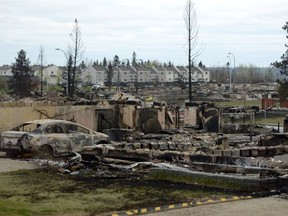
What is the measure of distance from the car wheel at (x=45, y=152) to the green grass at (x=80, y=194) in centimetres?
346

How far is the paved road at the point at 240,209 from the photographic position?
8.48 m

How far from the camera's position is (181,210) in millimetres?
8703

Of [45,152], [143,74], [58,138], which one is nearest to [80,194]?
[45,152]

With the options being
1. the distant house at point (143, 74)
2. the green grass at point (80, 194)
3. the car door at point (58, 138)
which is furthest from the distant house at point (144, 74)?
the green grass at point (80, 194)

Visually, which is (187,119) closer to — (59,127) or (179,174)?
(59,127)

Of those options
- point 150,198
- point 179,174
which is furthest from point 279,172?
point 150,198

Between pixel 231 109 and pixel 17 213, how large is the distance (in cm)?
3277

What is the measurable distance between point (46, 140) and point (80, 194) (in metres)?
6.49

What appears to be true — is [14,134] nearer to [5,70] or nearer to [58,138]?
[58,138]

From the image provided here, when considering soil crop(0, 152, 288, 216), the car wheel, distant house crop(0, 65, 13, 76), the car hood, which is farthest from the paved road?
distant house crop(0, 65, 13, 76)

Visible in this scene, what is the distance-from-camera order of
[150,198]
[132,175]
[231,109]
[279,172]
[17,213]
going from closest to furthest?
[17,213] < [150,198] < [279,172] < [132,175] < [231,109]

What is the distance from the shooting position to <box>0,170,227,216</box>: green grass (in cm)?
893

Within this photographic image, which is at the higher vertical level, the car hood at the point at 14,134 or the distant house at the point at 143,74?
the distant house at the point at 143,74

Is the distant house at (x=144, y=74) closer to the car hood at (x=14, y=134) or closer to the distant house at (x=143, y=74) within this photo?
the distant house at (x=143, y=74)
